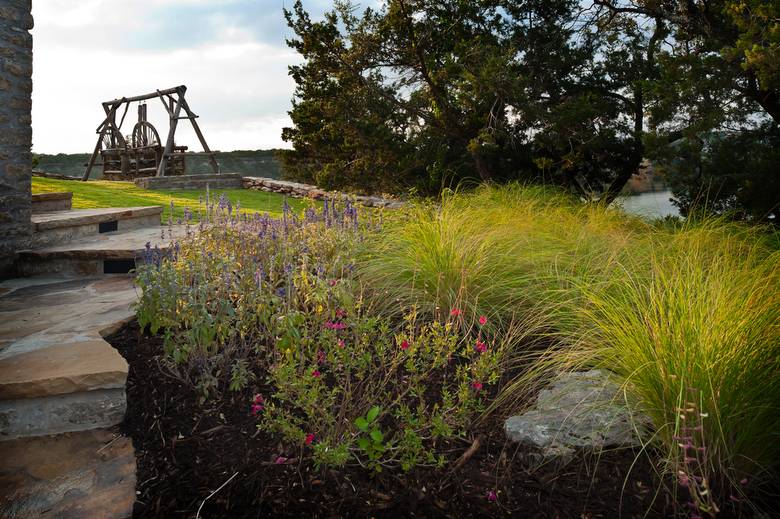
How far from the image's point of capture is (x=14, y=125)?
476 cm

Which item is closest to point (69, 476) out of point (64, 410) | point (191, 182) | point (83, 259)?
point (64, 410)

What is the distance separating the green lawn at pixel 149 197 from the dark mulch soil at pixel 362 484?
5.76m

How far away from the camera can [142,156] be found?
15438 mm

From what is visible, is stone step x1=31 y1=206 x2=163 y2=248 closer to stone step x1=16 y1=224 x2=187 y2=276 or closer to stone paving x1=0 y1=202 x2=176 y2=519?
stone step x1=16 y1=224 x2=187 y2=276

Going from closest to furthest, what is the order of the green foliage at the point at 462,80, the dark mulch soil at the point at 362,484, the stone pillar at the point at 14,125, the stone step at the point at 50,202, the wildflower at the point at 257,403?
the dark mulch soil at the point at 362,484
the wildflower at the point at 257,403
the stone pillar at the point at 14,125
the stone step at the point at 50,202
the green foliage at the point at 462,80

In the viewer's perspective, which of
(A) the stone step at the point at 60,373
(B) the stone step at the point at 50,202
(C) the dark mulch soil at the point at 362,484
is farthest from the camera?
(B) the stone step at the point at 50,202

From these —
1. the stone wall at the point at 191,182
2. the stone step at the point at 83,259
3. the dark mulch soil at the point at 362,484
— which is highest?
the stone wall at the point at 191,182

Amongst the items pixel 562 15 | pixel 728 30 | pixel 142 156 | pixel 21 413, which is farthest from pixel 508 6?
pixel 142 156

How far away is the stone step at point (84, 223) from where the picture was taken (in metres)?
5.20

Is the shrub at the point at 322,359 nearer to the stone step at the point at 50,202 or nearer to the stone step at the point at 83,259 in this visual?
the stone step at the point at 83,259

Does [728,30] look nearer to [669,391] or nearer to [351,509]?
[669,391]

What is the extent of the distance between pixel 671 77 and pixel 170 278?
5.47 m

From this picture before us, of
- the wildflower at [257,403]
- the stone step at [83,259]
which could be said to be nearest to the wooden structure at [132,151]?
the stone step at [83,259]

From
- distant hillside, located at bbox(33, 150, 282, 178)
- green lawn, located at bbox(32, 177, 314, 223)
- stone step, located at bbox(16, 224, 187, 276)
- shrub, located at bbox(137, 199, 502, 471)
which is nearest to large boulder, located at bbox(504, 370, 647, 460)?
shrub, located at bbox(137, 199, 502, 471)
